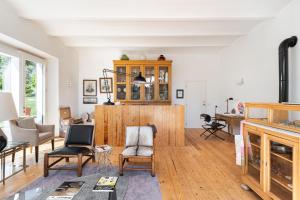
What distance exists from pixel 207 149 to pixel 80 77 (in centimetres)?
510

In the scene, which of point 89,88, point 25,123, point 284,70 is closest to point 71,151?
point 25,123

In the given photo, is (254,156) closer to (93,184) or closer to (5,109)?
(93,184)

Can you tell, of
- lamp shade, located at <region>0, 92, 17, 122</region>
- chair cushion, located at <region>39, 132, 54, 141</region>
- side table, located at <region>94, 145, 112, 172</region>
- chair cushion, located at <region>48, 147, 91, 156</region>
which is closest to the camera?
lamp shade, located at <region>0, 92, 17, 122</region>

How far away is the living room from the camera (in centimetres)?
233

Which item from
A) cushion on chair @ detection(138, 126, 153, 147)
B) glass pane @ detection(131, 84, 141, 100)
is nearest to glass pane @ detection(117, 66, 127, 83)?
glass pane @ detection(131, 84, 141, 100)

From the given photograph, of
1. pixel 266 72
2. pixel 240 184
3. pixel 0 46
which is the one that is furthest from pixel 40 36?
pixel 266 72

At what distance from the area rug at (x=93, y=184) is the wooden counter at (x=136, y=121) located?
4.13 feet

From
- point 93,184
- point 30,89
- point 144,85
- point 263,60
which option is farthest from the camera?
point 144,85

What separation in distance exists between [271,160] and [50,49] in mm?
5275

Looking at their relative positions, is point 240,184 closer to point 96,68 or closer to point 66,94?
point 66,94

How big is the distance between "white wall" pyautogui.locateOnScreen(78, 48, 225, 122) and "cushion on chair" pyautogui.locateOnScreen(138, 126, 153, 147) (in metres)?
3.70

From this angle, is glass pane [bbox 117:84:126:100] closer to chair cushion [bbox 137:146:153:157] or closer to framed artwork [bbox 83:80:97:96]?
framed artwork [bbox 83:80:97:96]

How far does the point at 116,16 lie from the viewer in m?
3.37

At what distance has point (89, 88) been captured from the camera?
22.3ft
